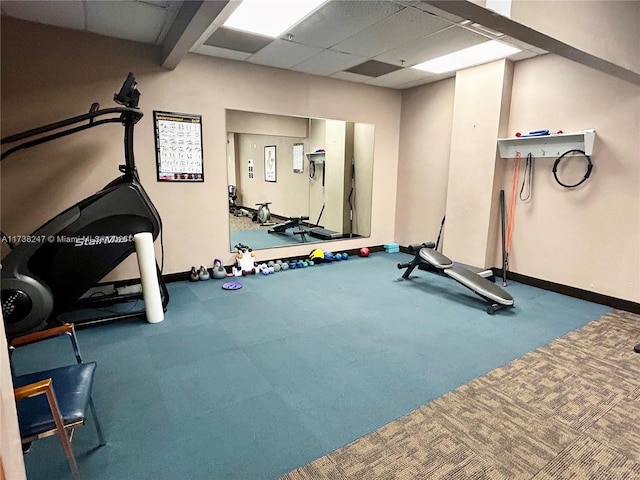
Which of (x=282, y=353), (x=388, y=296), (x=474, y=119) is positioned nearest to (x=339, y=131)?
(x=474, y=119)

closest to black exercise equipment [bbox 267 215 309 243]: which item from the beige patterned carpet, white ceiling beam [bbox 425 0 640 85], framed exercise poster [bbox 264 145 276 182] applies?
framed exercise poster [bbox 264 145 276 182]

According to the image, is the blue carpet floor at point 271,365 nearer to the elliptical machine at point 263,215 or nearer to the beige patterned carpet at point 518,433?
the beige patterned carpet at point 518,433

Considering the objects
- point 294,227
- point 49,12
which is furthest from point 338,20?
point 294,227

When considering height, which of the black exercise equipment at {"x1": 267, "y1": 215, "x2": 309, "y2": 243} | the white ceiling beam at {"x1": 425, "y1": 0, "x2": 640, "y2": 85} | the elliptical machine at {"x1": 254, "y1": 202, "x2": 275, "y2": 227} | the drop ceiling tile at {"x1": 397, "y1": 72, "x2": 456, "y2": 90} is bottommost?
the black exercise equipment at {"x1": 267, "y1": 215, "x2": 309, "y2": 243}

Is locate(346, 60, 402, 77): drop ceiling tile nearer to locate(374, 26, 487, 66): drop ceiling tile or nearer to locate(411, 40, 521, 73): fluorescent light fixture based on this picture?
locate(374, 26, 487, 66): drop ceiling tile

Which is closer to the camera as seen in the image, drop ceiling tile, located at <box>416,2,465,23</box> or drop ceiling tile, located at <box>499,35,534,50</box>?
drop ceiling tile, located at <box>416,2,465,23</box>

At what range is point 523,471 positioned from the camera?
172 cm

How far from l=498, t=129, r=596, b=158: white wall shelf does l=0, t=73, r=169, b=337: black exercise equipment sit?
4374 millimetres

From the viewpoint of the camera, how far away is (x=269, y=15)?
335 centimetres

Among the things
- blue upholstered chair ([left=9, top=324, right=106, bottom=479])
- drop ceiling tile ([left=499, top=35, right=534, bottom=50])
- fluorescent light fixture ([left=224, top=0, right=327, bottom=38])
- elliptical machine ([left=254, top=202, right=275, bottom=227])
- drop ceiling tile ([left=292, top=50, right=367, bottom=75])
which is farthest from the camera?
elliptical machine ([left=254, top=202, right=275, bottom=227])

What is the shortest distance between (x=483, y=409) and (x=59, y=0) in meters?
4.64

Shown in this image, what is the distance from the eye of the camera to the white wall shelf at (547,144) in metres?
3.85

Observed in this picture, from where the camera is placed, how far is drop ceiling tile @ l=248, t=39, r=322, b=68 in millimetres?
4051

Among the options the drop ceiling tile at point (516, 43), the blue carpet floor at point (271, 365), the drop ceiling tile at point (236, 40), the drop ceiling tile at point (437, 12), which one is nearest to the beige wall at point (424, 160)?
the drop ceiling tile at point (516, 43)
